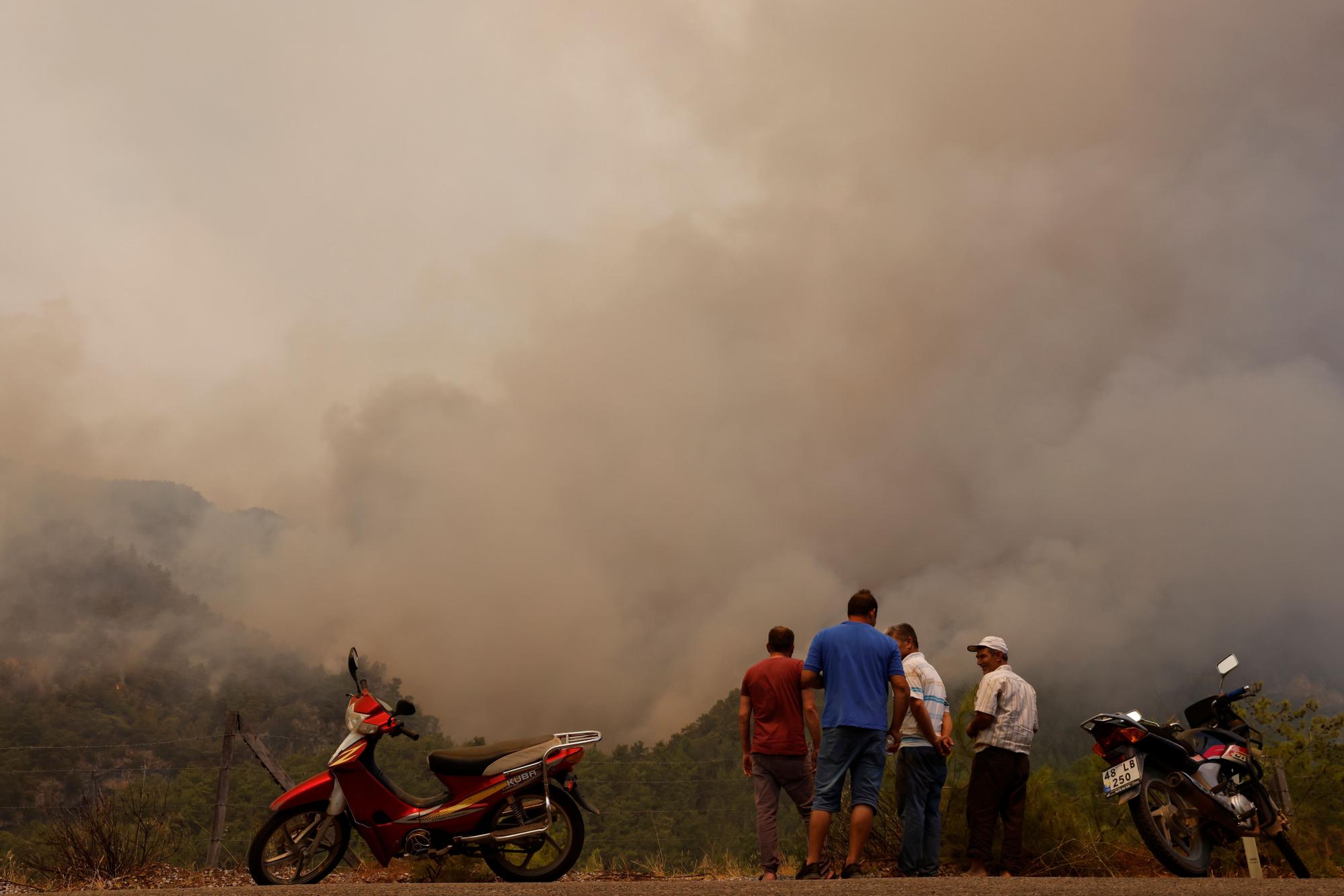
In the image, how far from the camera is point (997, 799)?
27.2 ft

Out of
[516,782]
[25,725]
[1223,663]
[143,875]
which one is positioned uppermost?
[25,725]

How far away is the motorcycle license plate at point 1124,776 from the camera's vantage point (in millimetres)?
7738

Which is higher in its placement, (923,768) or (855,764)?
(923,768)

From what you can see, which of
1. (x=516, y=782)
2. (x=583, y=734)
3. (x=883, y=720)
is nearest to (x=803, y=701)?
(x=883, y=720)

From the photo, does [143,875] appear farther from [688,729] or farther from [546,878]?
[688,729]

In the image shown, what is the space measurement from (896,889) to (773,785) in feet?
8.62

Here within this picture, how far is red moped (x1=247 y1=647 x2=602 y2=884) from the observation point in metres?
8.20

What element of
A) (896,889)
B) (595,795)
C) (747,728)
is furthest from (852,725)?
(595,795)

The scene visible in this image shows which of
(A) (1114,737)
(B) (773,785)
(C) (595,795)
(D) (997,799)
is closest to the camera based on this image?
(A) (1114,737)

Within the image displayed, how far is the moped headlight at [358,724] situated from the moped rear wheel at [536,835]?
Answer: 1122mm

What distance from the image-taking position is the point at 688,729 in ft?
449

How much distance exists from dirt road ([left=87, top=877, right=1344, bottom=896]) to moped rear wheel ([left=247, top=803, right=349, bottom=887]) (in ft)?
4.37

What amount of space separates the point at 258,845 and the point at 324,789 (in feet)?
1.83

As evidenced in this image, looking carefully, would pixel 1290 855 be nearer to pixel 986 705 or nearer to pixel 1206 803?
pixel 1206 803
